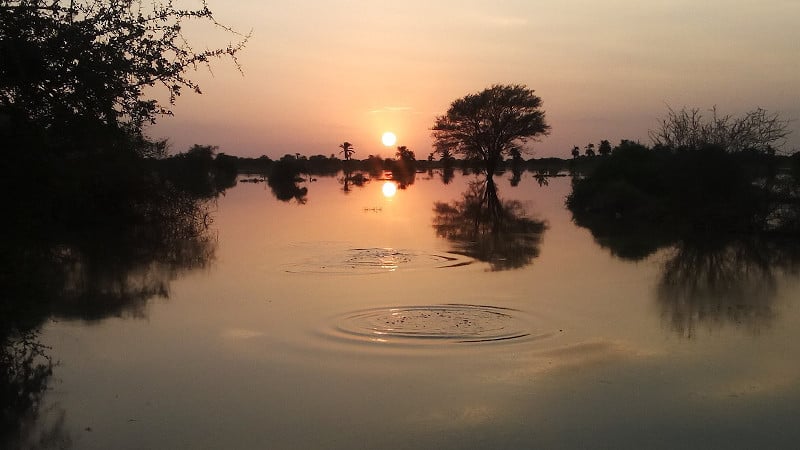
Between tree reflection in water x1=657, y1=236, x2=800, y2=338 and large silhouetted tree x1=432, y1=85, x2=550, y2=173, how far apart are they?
132 feet

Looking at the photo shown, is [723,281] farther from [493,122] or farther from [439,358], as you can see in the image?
[493,122]

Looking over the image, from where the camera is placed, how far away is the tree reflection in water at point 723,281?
33.2ft

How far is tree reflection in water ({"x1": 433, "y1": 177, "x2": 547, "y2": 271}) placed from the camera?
16.8 m

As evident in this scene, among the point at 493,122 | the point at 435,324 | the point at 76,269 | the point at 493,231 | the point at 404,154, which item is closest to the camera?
the point at 435,324

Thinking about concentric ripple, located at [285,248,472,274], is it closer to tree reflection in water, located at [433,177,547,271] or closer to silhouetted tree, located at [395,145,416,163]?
tree reflection in water, located at [433,177,547,271]

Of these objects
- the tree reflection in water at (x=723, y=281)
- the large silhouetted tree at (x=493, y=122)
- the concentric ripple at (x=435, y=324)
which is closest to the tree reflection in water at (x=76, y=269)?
the concentric ripple at (x=435, y=324)

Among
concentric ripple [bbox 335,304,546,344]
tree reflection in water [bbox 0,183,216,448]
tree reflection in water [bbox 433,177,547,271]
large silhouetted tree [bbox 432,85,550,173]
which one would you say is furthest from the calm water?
large silhouetted tree [bbox 432,85,550,173]

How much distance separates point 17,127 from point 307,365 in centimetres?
355

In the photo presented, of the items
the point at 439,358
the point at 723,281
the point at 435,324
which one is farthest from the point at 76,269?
the point at 723,281

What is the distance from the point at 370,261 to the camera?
15922 mm

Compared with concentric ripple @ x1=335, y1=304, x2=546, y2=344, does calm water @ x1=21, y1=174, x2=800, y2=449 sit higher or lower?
lower

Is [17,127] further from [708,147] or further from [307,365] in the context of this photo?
[708,147]

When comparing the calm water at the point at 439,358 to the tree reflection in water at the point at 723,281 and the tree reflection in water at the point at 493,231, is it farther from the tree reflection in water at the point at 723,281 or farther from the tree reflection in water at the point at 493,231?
the tree reflection in water at the point at 493,231

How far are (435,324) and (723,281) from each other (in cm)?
622
